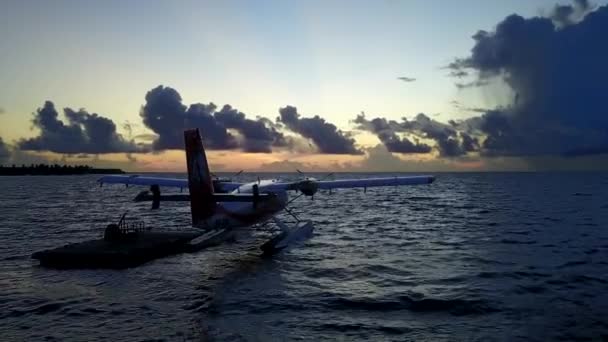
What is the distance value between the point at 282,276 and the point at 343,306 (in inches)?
176

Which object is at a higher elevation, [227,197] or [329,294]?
[227,197]

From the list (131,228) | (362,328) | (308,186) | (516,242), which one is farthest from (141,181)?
(516,242)

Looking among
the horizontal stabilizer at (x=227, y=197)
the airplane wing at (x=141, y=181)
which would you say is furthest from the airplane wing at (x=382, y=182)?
the horizontal stabilizer at (x=227, y=197)

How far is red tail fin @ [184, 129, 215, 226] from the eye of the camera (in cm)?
2067

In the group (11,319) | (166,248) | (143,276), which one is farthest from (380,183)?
(11,319)

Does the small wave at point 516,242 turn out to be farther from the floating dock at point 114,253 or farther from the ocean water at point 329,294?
the floating dock at point 114,253

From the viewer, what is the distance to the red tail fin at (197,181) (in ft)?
67.8

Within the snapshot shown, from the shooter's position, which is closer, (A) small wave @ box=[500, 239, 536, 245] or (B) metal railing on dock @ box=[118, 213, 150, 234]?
(B) metal railing on dock @ box=[118, 213, 150, 234]

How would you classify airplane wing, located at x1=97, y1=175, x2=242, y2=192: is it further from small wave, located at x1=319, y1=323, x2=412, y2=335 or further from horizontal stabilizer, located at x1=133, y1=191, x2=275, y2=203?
small wave, located at x1=319, y1=323, x2=412, y2=335

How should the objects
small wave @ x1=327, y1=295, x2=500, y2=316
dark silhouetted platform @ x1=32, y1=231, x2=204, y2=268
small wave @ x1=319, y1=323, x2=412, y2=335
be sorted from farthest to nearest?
dark silhouetted platform @ x1=32, y1=231, x2=204, y2=268, small wave @ x1=327, y1=295, x2=500, y2=316, small wave @ x1=319, y1=323, x2=412, y2=335

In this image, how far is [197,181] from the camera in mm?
20719

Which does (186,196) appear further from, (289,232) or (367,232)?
(367,232)

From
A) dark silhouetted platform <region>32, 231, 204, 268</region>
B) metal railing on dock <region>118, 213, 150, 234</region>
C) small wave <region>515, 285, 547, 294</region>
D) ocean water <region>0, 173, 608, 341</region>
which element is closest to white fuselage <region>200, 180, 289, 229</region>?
dark silhouetted platform <region>32, 231, 204, 268</region>

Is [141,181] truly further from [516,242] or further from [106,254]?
[516,242]
